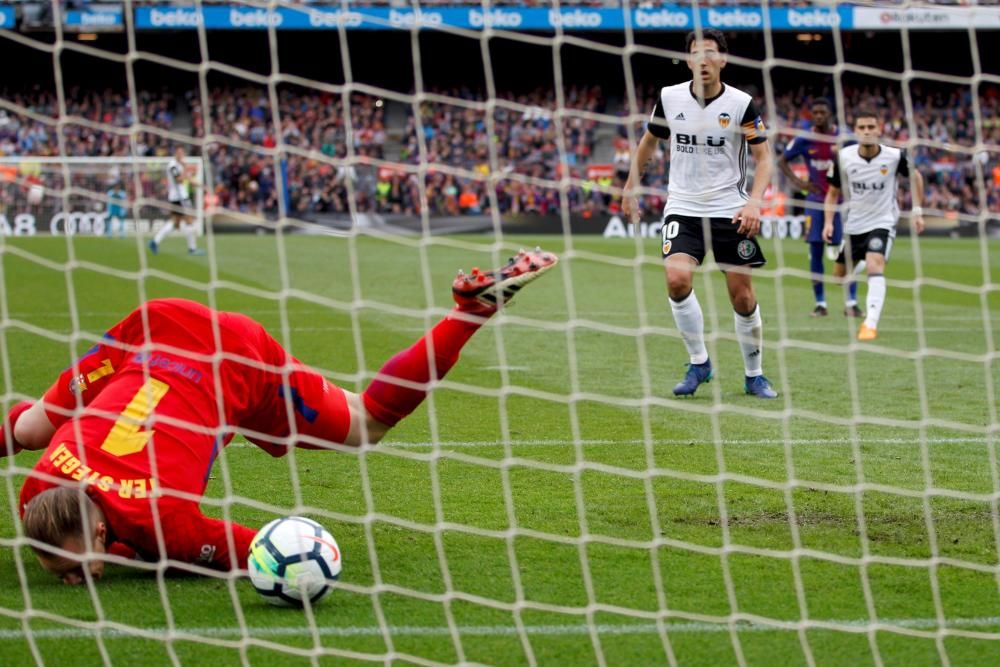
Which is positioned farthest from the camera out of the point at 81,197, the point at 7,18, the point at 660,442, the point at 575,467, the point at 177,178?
the point at 7,18

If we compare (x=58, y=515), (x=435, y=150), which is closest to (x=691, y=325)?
(x=58, y=515)

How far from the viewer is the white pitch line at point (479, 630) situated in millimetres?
3633

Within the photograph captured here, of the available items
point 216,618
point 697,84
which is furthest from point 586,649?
point 697,84

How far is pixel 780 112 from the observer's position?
34.7 meters

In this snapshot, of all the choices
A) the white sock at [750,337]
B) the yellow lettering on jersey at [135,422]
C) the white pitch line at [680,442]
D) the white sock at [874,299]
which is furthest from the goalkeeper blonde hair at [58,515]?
the white sock at [874,299]

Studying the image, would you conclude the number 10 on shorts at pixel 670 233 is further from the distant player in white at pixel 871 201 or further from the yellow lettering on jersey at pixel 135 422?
the yellow lettering on jersey at pixel 135 422

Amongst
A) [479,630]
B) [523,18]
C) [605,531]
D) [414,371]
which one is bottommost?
[523,18]

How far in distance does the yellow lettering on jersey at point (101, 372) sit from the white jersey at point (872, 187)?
776 centimetres

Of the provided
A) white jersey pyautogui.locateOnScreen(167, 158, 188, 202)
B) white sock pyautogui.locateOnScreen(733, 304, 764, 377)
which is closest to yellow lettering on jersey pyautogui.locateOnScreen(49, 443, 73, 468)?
white sock pyautogui.locateOnScreen(733, 304, 764, 377)

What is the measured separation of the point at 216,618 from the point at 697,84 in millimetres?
4587

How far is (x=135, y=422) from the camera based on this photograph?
13.4 feet

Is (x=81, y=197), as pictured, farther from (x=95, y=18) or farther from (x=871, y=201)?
(x=871, y=201)

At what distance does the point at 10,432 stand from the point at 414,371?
1.53 metres

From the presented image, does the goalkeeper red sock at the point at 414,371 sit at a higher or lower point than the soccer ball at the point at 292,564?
higher
